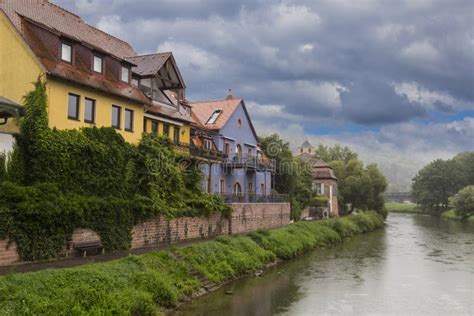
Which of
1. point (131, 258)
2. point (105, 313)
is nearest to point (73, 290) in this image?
point (105, 313)

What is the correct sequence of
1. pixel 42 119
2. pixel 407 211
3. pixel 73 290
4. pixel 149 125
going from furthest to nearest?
pixel 407 211
pixel 149 125
pixel 42 119
pixel 73 290

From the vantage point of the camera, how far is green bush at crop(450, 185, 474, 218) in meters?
80.6

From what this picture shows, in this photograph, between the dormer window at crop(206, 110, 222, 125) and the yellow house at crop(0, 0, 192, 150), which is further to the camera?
the dormer window at crop(206, 110, 222, 125)

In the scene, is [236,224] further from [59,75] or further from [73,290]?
[73,290]

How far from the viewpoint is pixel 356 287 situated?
2350 cm

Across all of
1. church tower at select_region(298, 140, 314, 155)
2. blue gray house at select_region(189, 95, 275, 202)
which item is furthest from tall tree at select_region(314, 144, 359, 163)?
blue gray house at select_region(189, 95, 275, 202)

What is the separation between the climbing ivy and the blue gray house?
30.3 ft

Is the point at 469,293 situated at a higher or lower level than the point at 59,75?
lower

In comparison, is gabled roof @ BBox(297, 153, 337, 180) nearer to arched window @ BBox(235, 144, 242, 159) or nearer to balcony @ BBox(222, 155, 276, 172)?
balcony @ BBox(222, 155, 276, 172)

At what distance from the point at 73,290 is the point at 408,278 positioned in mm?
18392

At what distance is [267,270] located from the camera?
90.6 feet

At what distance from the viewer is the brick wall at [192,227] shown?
21000 mm

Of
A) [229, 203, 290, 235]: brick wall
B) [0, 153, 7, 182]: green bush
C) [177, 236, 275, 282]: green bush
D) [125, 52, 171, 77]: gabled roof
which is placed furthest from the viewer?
[229, 203, 290, 235]: brick wall

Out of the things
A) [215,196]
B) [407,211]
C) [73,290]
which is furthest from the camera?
[407,211]
